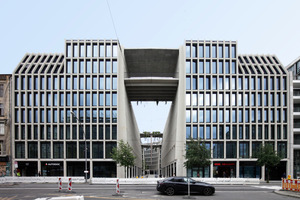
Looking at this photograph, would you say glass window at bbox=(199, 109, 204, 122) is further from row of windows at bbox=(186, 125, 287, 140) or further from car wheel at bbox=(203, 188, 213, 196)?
car wheel at bbox=(203, 188, 213, 196)

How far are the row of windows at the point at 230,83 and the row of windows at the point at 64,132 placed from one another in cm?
1586

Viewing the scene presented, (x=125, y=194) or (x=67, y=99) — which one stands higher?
(x=67, y=99)

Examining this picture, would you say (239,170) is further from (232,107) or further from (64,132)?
(64,132)

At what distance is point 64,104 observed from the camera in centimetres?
4922

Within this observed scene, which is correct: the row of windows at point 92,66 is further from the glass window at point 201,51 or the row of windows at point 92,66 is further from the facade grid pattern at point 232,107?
the glass window at point 201,51

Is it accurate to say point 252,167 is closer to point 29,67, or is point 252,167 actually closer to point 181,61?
point 181,61

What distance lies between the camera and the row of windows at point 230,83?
162 feet

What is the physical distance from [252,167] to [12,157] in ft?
134

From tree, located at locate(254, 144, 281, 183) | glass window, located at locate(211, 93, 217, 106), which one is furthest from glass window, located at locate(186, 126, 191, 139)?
tree, located at locate(254, 144, 281, 183)

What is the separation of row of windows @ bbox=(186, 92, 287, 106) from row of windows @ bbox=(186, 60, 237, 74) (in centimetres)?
387

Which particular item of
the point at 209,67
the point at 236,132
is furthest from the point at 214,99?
the point at 236,132

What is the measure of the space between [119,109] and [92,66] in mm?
8878

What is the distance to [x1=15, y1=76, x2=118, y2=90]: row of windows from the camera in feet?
162

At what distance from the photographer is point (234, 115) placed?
49.1 meters
